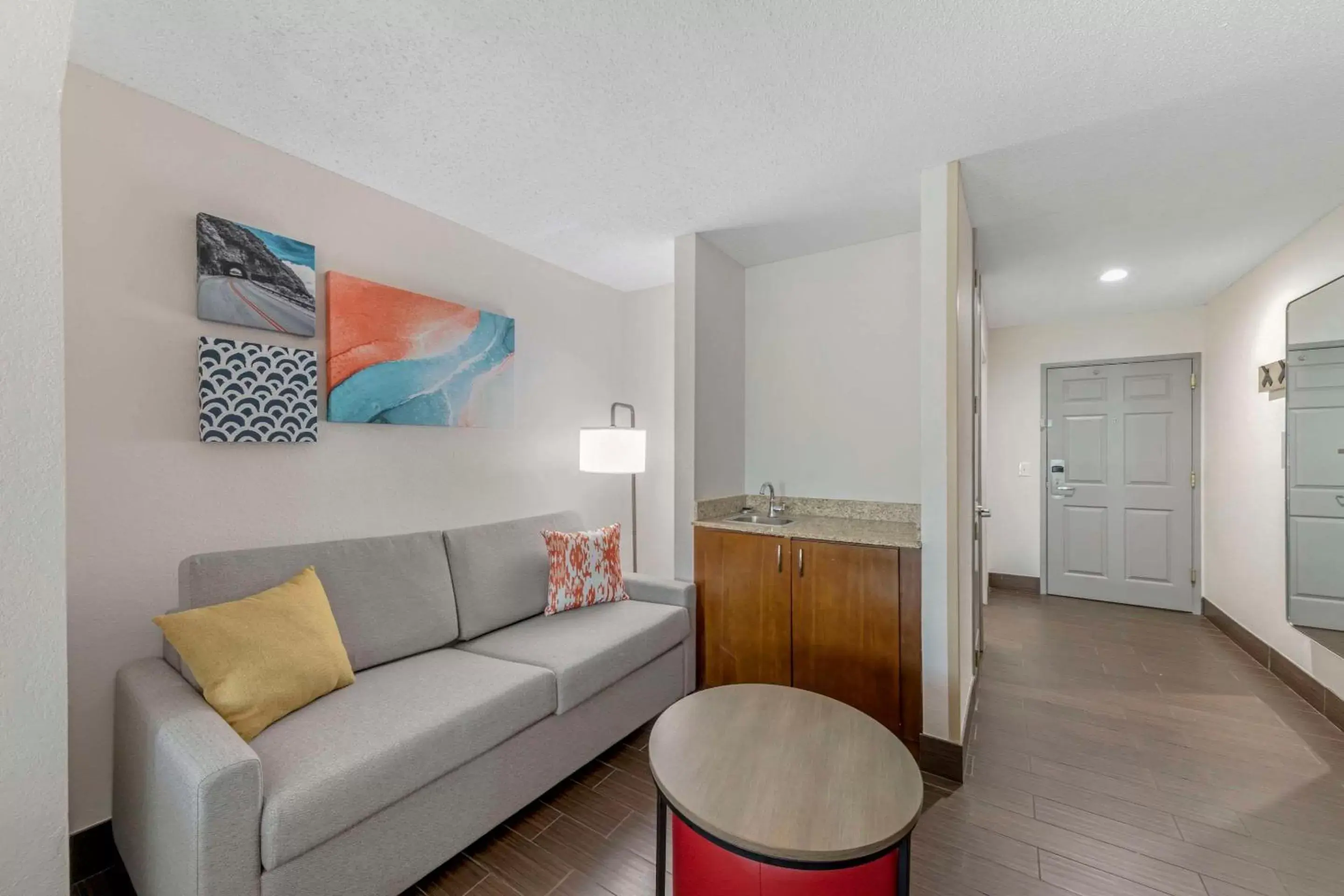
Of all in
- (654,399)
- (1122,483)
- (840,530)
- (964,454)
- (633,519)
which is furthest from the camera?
Result: (1122,483)

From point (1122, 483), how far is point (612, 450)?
4.23 metres

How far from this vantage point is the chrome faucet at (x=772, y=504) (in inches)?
120

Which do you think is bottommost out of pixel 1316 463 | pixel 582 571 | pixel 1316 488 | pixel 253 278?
pixel 582 571

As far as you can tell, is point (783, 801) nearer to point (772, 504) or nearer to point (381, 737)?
point (381, 737)

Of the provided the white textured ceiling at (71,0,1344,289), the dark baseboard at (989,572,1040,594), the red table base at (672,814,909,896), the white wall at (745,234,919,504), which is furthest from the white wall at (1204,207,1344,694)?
the red table base at (672,814,909,896)

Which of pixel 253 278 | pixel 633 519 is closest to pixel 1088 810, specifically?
pixel 633 519

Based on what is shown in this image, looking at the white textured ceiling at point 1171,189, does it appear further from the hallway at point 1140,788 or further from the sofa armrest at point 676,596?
the sofa armrest at point 676,596

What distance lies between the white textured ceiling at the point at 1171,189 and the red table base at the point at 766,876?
2.36m

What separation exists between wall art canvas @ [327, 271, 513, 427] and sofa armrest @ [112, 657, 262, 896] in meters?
1.15

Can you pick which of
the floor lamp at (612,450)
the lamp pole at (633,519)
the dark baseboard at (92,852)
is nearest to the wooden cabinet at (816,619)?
the floor lamp at (612,450)

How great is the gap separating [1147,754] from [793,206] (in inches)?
110

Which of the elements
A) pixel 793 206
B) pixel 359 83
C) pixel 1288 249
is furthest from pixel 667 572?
pixel 1288 249

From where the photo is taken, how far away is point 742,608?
2.67m

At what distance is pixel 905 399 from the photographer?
2850 millimetres
